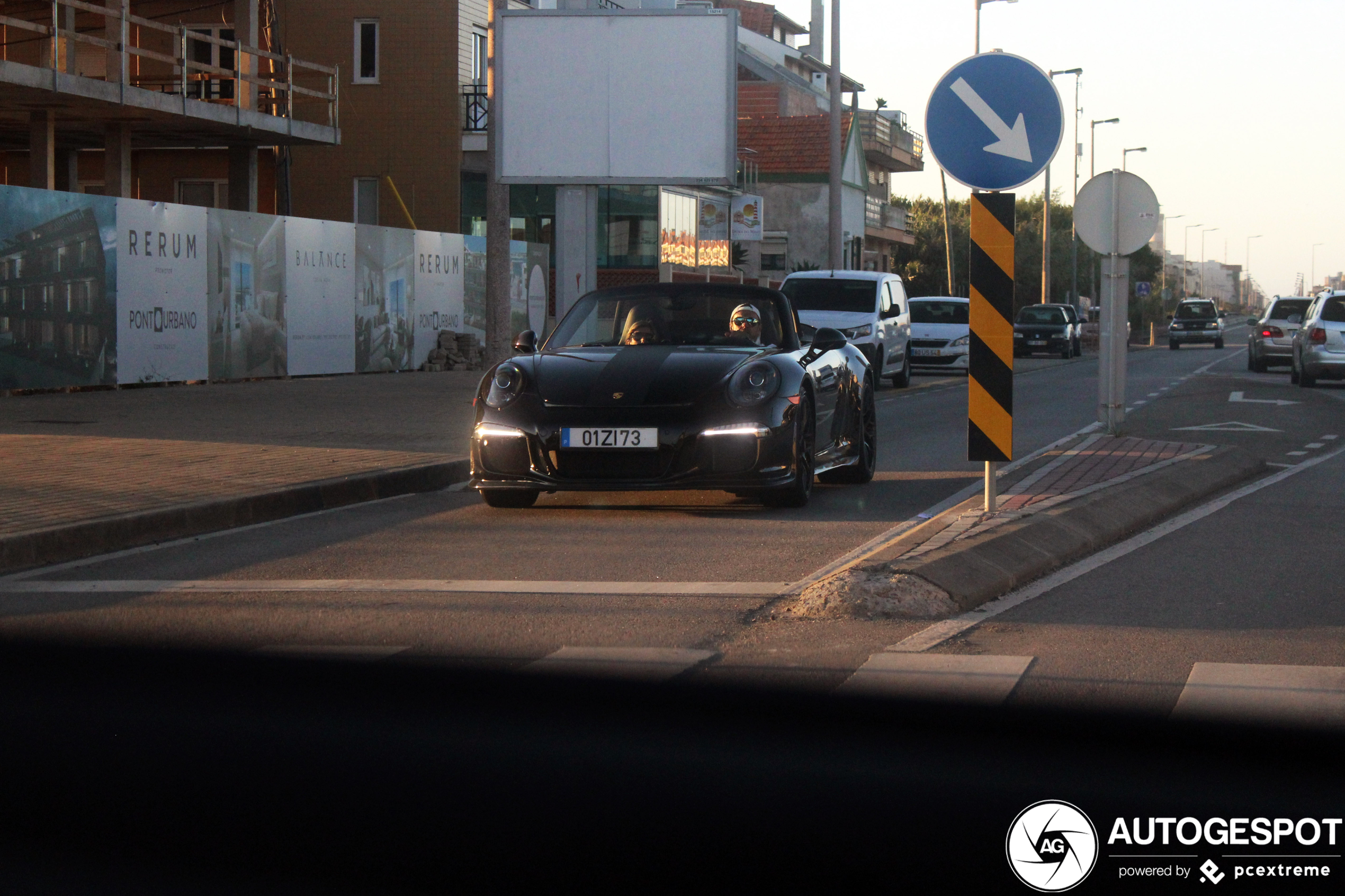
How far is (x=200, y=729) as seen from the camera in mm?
4434

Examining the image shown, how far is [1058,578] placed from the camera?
7172 millimetres

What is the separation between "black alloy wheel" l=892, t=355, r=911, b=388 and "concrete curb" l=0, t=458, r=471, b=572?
14.9m

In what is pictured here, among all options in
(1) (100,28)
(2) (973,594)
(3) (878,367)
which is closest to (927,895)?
(2) (973,594)

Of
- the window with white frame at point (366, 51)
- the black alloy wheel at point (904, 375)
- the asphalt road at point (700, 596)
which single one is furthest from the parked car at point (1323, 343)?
the window with white frame at point (366, 51)

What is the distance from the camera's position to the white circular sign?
1409 centimetres

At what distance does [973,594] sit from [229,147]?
29064 mm

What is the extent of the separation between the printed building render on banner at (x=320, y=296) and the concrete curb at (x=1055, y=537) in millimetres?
15610

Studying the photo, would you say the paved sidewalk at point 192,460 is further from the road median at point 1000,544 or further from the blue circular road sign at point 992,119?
the blue circular road sign at point 992,119

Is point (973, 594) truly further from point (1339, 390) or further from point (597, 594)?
point (1339, 390)

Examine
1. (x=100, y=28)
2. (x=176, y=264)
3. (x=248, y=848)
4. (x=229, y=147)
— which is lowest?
(x=248, y=848)

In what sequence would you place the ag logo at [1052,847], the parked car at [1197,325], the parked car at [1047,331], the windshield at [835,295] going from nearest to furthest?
the ag logo at [1052,847] → the windshield at [835,295] → the parked car at [1047,331] → the parked car at [1197,325]

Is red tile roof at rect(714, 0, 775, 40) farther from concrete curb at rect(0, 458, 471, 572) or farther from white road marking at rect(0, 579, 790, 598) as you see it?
white road marking at rect(0, 579, 790, 598)

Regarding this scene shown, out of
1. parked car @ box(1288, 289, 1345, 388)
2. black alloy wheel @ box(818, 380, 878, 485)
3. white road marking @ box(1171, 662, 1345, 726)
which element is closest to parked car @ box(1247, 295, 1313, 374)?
parked car @ box(1288, 289, 1345, 388)

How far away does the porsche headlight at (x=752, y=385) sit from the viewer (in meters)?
8.90
